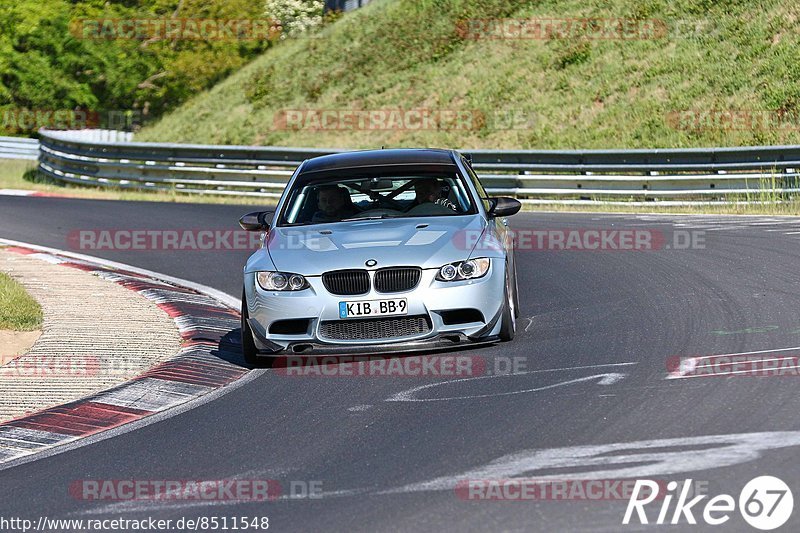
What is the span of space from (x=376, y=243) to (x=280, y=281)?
763 mm

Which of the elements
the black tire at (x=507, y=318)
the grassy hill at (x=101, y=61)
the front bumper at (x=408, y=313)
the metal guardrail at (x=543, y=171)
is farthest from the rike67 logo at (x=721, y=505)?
the grassy hill at (x=101, y=61)

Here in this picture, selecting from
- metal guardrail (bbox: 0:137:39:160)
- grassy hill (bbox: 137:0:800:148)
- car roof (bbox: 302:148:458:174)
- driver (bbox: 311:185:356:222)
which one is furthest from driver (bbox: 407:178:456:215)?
metal guardrail (bbox: 0:137:39:160)

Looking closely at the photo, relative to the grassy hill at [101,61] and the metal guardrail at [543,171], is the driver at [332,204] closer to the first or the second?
the metal guardrail at [543,171]

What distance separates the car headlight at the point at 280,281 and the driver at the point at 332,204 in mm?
1066

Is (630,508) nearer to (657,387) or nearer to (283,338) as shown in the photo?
(657,387)

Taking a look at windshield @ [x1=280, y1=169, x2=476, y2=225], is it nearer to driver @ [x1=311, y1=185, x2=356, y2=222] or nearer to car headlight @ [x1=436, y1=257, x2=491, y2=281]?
driver @ [x1=311, y1=185, x2=356, y2=222]

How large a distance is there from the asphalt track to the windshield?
1.24 metres

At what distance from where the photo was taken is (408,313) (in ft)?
29.1

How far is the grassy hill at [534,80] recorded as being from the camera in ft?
110

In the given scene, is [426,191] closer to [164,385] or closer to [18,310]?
[164,385]

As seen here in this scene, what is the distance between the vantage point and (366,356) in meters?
9.52

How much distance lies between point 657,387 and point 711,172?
1567 cm

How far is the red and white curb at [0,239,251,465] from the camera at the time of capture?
7.66 metres

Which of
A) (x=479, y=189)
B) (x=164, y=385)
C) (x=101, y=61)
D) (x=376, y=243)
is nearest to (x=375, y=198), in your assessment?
(x=479, y=189)
